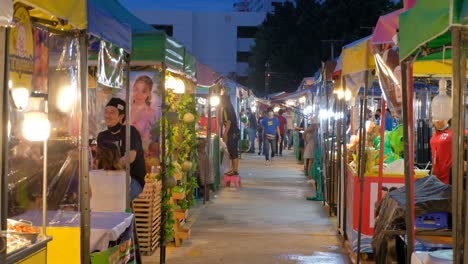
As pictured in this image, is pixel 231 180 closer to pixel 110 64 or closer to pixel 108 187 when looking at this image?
pixel 108 187

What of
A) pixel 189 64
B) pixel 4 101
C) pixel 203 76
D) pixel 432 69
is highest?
pixel 203 76

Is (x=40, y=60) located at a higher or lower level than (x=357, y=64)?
lower

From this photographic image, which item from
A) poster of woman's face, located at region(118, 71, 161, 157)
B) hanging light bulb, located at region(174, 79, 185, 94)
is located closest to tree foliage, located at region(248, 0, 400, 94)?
hanging light bulb, located at region(174, 79, 185, 94)

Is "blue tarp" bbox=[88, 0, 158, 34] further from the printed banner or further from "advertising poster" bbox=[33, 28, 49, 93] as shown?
"advertising poster" bbox=[33, 28, 49, 93]

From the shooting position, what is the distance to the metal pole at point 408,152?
482 cm

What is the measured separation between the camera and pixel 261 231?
10.7m

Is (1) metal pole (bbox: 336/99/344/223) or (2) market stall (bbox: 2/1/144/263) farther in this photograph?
(1) metal pole (bbox: 336/99/344/223)

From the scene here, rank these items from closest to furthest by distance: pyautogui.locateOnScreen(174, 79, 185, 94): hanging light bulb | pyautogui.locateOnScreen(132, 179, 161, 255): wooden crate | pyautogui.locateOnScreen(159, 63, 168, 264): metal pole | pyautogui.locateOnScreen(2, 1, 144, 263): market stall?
pyautogui.locateOnScreen(2, 1, 144, 263): market stall
pyautogui.locateOnScreen(159, 63, 168, 264): metal pole
pyautogui.locateOnScreen(132, 179, 161, 255): wooden crate
pyautogui.locateOnScreen(174, 79, 185, 94): hanging light bulb

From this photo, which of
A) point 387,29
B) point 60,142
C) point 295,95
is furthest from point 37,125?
point 295,95

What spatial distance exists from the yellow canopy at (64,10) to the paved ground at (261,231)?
177 inches

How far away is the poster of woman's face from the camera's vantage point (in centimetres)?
996

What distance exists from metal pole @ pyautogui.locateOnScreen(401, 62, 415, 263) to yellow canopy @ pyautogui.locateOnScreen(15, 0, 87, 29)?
90.2 inches

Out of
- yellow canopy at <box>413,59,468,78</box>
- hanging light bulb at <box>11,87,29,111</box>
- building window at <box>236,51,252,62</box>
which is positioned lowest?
hanging light bulb at <box>11,87,29,111</box>

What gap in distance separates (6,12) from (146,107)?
6.81 m
